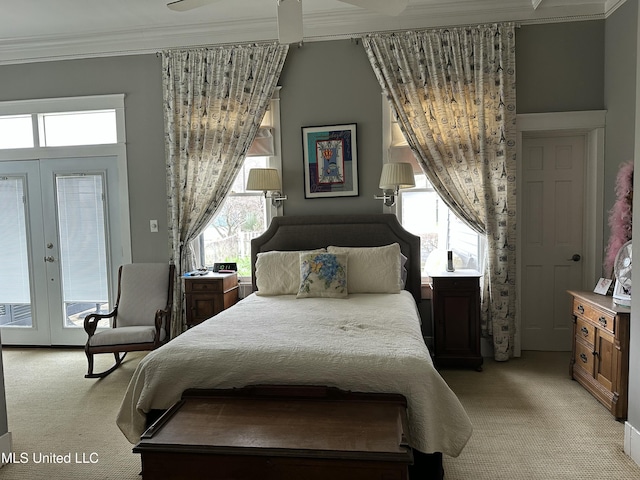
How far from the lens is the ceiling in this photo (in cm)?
401

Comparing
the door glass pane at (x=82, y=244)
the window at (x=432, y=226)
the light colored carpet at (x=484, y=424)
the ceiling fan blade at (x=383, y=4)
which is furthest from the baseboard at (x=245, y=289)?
the ceiling fan blade at (x=383, y=4)

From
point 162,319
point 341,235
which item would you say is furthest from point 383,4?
point 162,319

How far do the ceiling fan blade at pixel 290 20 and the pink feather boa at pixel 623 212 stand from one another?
2.69 meters

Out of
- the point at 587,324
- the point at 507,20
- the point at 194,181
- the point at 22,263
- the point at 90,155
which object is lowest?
the point at 587,324

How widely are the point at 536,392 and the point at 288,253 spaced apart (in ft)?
7.61

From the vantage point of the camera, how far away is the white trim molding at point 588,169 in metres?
4.08

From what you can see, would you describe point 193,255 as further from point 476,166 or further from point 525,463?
point 525,463

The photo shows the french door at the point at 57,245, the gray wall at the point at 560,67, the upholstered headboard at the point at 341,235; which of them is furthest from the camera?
the french door at the point at 57,245

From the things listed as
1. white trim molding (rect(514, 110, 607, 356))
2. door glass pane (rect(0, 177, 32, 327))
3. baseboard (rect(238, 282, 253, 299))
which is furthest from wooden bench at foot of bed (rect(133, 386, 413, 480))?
door glass pane (rect(0, 177, 32, 327))

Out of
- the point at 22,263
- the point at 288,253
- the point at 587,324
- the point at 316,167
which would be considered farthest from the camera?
the point at 22,263

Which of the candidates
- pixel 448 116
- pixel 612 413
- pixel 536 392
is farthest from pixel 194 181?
pixel 612 413

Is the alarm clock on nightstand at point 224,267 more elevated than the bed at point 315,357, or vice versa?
the alarm clock on nightstand at point 224,267

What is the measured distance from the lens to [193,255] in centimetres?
468

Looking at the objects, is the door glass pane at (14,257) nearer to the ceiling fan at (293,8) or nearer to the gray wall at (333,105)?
the gray wall at (333,105)
